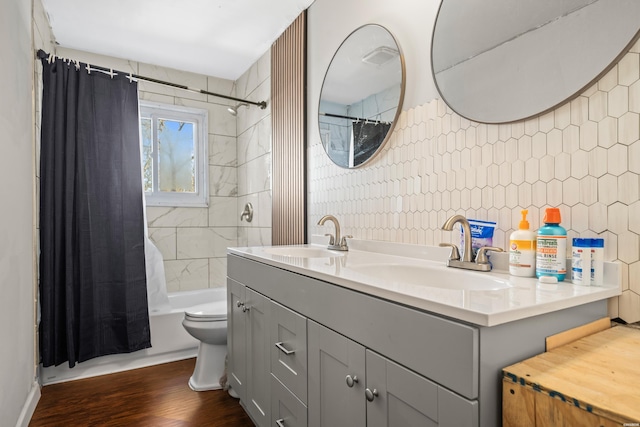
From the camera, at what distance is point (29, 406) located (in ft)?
5.93

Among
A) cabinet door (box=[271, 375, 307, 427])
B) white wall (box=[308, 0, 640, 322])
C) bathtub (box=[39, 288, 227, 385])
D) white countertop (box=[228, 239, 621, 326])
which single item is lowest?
bathtub (box=[39, 288, 227, 385])

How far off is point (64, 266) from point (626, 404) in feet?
8.78

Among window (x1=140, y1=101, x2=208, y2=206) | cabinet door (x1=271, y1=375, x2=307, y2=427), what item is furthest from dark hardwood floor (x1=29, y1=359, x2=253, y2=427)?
window (x1=140, y1=101, x2=208, y2=206)

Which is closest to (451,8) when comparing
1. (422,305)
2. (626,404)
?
(422,305)

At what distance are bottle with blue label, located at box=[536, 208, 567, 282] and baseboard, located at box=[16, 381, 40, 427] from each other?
2242 mm

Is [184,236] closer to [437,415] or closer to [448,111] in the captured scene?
[448,111]

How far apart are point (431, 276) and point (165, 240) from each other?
256 centimetres

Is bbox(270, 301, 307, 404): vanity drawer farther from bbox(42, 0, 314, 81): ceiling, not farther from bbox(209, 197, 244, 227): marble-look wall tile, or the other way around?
bbox(209, 197, 244, 227): marble-look wall tile

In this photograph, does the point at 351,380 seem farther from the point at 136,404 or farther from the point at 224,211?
the point at 224,211

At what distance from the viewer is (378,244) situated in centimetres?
166

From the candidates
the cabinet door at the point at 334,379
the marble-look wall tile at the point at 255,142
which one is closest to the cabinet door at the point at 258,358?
the cabinet door at the point at 334,379

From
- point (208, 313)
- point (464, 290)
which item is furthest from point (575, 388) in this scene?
point (208, 313)

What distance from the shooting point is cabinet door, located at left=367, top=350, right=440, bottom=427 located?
2.36 feet

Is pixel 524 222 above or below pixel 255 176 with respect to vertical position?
below
